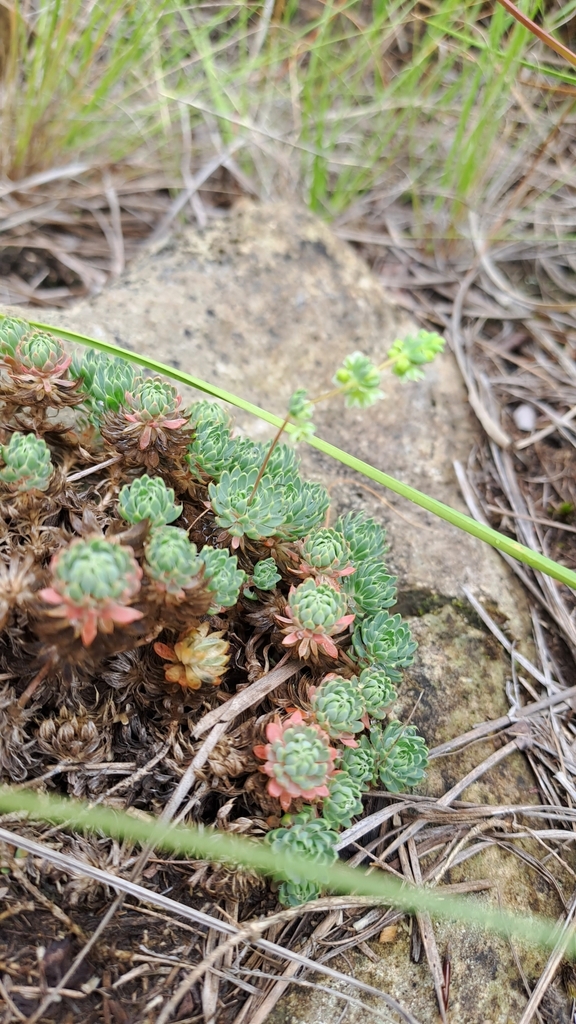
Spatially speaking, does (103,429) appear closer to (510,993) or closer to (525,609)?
(525,609)

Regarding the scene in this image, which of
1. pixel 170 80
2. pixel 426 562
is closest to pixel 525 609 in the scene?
pixel 426 562

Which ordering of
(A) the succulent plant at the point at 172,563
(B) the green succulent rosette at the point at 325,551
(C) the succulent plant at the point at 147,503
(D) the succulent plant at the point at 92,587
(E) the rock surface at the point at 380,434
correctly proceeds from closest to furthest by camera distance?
1. (D) the succulent plant at the point at 92,587
2. (A) the succulent plant at the point at 172,563
3. (C) the succulent plant at the point at 147,503
4. (E) the rock surface at the point at 380,434
5. (B) the green succulent rosette at the point at 325,551

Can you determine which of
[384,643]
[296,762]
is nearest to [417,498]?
[384,643]

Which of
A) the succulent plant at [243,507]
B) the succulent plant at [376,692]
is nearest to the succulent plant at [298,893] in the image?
the succulent plant at [376,692]

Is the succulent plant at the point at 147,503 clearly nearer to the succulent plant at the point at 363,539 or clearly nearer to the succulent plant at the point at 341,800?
the succulent plant at the point at 363,539

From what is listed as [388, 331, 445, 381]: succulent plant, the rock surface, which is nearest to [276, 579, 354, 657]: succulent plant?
the rock surface

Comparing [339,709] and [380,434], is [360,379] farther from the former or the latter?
[380,434]
